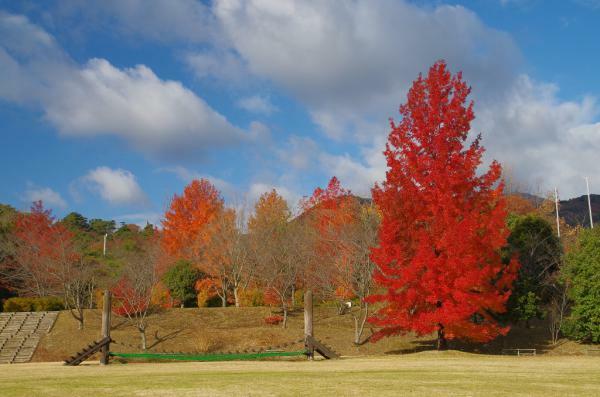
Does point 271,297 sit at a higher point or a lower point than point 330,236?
lower

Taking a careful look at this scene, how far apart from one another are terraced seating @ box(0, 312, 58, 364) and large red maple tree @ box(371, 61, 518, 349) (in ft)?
59.0

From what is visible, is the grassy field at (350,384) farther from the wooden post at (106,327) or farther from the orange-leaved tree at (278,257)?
the orange-leaved tree at (278,257)

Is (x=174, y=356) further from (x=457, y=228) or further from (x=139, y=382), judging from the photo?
(x=457, y=228)

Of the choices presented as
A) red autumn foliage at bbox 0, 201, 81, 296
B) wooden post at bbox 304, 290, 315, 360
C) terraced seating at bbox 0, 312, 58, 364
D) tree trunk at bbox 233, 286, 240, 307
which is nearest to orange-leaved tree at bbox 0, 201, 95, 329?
red autumn foliage at bbox 0, 201, 81, 296

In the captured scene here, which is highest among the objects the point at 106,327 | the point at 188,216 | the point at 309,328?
the point at 188,216

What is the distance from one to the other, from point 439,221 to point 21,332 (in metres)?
23.7

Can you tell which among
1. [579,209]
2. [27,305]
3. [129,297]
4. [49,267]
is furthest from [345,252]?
[579,209]

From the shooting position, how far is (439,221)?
2377 cm

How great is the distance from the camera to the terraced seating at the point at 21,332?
91.1 feet

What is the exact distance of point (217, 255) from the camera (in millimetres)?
38781

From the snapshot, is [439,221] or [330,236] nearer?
[439,221]

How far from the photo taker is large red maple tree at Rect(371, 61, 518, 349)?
23.2 meters

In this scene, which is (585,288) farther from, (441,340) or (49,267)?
(49,267)

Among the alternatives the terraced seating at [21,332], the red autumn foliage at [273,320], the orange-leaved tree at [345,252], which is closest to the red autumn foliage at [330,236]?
the orange-leaved tree at [345,252]
